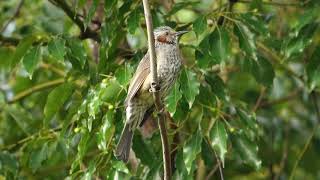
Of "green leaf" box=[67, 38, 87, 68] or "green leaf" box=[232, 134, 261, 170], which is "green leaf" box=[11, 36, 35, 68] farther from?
"green leaf" box=[232, 134, 261, 170]

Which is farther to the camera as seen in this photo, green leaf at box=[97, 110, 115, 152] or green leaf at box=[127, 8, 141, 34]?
green leaf at box=[127, 8, 141, 34]

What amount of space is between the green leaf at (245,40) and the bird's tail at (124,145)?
2.68 feet

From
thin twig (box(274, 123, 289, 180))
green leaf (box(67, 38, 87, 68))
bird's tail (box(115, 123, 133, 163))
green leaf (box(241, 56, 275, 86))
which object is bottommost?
thin twig (box(274, 123, 289, 180))

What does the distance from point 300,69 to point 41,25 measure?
2.39 meters

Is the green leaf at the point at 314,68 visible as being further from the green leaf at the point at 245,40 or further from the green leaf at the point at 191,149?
the green leaf at the point at 191,149

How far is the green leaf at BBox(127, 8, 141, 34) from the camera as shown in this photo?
4516 millimetres

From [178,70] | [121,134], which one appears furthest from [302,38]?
[121,134]

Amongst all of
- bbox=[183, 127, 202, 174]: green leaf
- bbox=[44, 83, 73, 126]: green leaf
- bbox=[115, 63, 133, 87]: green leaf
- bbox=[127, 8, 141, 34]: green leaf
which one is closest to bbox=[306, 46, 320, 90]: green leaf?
bbox=[183, 127, 202, 174]: green leaf

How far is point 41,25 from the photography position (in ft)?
19.2

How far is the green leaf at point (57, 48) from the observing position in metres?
4.44

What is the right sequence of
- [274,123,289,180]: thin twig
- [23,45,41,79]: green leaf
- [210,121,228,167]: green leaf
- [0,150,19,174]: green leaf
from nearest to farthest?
[210,121,228,167]: green leaf < [23,45,41,79]: green leaf < [0,150,19,174]: green leaf < [274,123,289,180]: thin twig

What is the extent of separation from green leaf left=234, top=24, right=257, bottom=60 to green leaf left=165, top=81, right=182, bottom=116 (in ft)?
1.76

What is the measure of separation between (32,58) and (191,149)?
1.07m

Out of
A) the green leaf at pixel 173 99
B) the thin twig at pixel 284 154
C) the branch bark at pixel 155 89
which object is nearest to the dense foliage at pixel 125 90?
the green leaf at pixel 173 99
